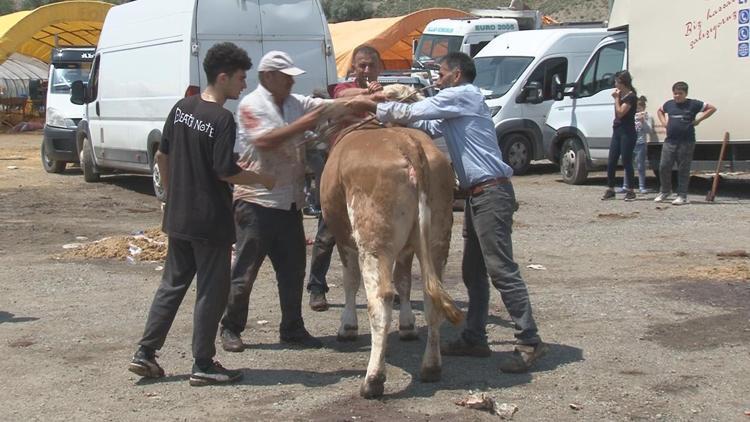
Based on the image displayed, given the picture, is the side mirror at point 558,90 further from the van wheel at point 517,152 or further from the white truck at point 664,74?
the van wheel at point 517,152

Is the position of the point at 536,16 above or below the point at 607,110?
above

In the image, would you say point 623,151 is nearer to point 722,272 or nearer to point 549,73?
point 549,73

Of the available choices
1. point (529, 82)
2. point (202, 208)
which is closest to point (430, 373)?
point (202, 208)

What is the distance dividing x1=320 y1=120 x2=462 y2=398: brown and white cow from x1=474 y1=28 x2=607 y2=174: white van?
13.3 metres

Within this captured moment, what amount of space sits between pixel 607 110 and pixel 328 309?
10.6 m

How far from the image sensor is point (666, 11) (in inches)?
672

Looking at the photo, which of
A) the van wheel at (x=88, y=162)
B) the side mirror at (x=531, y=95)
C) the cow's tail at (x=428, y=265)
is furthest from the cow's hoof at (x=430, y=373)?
the side mirror at (x=531, y=95)

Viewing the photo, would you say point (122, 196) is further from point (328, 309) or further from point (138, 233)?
A: point (328, 309)

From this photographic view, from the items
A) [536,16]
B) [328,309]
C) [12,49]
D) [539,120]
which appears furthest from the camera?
[12,49]

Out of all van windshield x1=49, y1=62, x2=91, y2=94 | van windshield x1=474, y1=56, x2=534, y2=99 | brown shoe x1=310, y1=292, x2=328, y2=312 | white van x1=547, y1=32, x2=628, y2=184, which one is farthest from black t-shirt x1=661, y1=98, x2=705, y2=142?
van windshield x1=49, y1=62, x2=91, y2=94

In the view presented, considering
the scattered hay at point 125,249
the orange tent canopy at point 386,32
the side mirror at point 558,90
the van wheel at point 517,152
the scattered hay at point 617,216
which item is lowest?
the scattered hay at point 125,249

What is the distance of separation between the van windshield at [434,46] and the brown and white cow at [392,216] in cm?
2357

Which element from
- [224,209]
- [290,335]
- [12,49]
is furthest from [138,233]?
[12,49]

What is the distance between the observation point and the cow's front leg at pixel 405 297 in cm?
716
